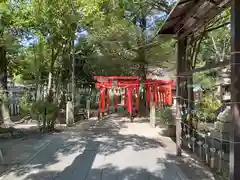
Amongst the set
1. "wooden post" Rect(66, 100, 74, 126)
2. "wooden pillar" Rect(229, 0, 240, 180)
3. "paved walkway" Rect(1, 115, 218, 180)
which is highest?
"wooden pillar" Rect(229, 0, 240, 180)

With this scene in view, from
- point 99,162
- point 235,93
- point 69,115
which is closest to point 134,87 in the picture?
point 69,115

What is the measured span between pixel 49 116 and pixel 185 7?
5.78 meters

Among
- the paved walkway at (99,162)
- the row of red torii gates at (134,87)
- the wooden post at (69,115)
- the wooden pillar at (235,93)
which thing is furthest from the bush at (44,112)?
the wooden pillar at (235,93)

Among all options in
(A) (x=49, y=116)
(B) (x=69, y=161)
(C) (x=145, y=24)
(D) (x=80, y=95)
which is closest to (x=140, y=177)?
(B) (x=69, y=161)

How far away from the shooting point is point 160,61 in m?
12.4

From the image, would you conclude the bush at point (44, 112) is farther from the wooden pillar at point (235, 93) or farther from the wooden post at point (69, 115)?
the wooden pillar at point (235, 93)

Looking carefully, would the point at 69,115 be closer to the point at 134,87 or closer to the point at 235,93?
the point at 134,87

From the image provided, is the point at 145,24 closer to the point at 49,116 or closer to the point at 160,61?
the point at 160,61

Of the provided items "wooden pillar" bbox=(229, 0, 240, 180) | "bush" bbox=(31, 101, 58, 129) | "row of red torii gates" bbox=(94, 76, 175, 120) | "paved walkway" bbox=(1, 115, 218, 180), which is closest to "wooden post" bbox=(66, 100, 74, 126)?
"row of red torii gates" bbox=(94, 76, 175, 120)

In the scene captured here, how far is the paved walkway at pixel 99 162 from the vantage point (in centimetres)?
423

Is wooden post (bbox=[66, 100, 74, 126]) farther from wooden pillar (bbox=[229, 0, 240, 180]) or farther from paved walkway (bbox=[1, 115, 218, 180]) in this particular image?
wooden pillar (bbox=[229, 0, 240, 180])

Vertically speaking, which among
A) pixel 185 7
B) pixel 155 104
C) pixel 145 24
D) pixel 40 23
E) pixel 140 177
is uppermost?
pixel 145 24

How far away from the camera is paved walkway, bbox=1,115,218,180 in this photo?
423 centimetres

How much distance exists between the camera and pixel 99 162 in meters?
4.95
